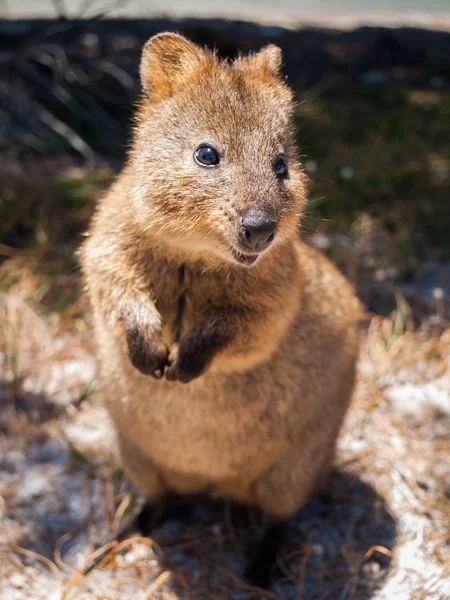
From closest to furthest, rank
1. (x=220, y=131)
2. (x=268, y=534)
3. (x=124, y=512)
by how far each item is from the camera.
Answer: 1. (x=220, y=131)
2. (x=268, y=534)
3. (x=124, y=512)

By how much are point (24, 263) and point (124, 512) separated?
7.10 feet

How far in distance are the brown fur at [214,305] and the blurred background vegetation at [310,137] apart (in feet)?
5.83

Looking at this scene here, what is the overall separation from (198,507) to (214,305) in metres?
1.52

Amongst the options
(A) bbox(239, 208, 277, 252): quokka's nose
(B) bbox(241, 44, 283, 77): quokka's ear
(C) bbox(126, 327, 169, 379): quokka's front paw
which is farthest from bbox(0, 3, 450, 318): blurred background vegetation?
(A) bbox(239, 208, 277, 252): quokka's nose

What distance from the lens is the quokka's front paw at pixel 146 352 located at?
9.17 feet

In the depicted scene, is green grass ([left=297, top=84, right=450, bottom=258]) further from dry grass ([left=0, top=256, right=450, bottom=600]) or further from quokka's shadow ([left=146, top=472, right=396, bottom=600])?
quokka's shadow ([left=146, top=472, right=396, bottom=600])

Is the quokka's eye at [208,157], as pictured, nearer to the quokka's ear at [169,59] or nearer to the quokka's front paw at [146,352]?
the quokka's ear at [169,59]

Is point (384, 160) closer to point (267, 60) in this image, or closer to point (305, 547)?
point (267, 60)

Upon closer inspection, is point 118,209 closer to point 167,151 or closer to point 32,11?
point 167,151

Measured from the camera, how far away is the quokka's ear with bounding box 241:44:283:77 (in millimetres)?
3004

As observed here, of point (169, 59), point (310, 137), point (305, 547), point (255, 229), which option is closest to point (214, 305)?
point (255, 229)

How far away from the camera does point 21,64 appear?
6383mm

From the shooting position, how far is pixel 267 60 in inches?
120

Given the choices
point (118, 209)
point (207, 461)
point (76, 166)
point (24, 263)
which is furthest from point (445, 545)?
point (76, 166)
